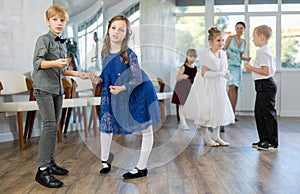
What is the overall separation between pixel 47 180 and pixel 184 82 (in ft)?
→ 5.61

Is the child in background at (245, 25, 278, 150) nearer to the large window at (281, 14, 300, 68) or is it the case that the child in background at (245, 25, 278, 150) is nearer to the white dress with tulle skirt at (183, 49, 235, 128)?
the white dress with tulle skirt at (183, 49, 235, 128)

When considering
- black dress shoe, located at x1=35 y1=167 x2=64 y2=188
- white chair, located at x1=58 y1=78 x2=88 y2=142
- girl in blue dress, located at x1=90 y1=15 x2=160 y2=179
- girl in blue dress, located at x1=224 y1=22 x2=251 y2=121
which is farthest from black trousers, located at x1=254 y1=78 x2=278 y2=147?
girl in blue dress, located at x1=224 y1=22 x2=251 y2=121

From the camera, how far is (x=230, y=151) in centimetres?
346

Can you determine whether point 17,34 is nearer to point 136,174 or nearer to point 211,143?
point 211,143

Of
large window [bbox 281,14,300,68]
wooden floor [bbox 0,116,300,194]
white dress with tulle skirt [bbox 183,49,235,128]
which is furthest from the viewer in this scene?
large window [bbox 281,14,300,68]

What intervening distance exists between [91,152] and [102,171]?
0.81 meters

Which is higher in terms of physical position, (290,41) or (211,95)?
(290,41)

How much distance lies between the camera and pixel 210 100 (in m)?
3.71

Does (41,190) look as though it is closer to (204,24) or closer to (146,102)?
(146,102)

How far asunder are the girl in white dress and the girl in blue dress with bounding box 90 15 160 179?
1.15 m

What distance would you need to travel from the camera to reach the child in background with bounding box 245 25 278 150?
3.51m

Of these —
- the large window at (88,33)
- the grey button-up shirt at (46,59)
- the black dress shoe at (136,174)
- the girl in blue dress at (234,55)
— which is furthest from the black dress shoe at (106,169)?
the girl in blue dress at (234,55)

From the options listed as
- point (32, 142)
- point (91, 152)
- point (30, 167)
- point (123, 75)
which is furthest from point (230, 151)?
point (32, 142)

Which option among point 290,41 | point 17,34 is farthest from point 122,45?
point 290,41
